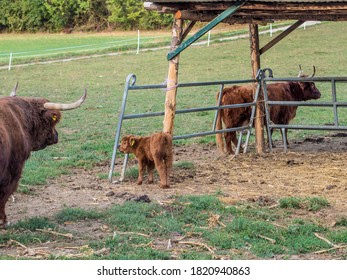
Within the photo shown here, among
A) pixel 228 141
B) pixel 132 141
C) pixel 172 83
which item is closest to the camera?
pixel 132 141

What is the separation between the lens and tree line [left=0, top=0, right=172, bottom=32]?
184ft

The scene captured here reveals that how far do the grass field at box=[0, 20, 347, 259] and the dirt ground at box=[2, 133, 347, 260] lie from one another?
0.40m

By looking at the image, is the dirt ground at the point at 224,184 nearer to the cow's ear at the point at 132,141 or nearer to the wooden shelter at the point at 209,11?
the cow's ear at the point at 132,141

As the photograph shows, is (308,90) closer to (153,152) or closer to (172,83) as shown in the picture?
(172,83)

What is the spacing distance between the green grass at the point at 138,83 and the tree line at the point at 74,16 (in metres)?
8.68

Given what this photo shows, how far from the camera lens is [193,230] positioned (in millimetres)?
8594

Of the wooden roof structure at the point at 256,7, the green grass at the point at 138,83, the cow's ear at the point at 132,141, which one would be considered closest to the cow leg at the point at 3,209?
the green grass at the point at 138,83

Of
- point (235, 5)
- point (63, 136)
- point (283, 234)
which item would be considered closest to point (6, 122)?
point (283, 234)

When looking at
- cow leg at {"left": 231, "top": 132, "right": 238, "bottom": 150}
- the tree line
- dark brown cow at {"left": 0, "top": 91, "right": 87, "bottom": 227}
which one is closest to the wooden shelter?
dark brown cow at {"left": 0, "top": 91, "right": 87, "bottom": 227}

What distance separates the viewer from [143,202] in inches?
387

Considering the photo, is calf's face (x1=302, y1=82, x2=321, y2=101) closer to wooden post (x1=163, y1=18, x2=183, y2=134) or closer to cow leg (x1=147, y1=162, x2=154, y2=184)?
wooden post (x1=163, y1=18, x2=183, y2=134)

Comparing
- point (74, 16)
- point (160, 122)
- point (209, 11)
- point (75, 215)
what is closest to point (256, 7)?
point (209, 11)

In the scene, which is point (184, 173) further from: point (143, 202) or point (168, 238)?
point (168, 238)

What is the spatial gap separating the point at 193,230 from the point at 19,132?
7.83 feet
